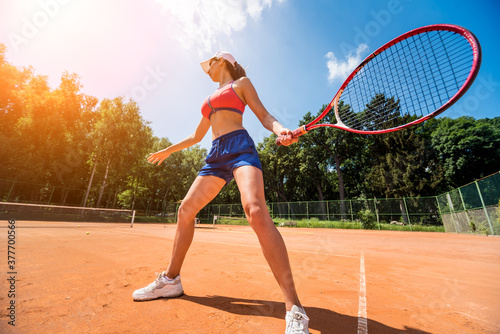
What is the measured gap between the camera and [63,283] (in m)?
2.09

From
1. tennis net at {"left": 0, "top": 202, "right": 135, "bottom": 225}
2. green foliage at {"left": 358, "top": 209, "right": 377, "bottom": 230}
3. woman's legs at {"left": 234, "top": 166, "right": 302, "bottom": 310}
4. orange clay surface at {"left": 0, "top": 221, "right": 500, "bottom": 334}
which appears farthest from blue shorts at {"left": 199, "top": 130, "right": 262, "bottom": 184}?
green foliage at {"left": 358, "top": 209, "right": 377, "bottom": 230}

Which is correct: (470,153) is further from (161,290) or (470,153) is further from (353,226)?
(161,290)

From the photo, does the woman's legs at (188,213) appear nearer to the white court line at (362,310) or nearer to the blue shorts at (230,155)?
the blue shorts at (230,155)

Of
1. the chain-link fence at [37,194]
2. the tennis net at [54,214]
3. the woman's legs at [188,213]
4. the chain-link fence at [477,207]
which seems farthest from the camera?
the chain-link fence at [37,194]

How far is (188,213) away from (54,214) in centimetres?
2017

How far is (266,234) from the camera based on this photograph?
154 cm

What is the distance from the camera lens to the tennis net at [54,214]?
1407 cm

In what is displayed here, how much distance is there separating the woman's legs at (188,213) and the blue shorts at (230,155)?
0.09 m

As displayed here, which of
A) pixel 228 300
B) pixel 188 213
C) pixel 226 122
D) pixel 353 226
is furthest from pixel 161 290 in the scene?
pixel 353 226

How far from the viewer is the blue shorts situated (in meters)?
1.88

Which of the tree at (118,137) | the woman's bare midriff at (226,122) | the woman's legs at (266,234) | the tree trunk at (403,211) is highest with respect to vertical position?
the tree at (118,137)

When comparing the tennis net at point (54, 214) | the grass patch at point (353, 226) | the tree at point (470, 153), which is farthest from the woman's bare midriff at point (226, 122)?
the tree at point (470, 153)

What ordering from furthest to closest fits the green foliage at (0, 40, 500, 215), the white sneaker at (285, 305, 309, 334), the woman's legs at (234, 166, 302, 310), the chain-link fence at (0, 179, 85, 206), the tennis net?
the green foliage at (0, 40, 500, 215)
the chain-link fence at (0, 179, 85, 206)
the tennis net
the woman's legs at (234, 166, 302, 310)
the white sneaker at (285, 305, 309, 334)

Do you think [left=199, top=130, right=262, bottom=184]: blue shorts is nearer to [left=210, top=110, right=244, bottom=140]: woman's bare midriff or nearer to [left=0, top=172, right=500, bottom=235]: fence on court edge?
[left=210, top=110, right=244, bottom=140]: woman's bare midriff
